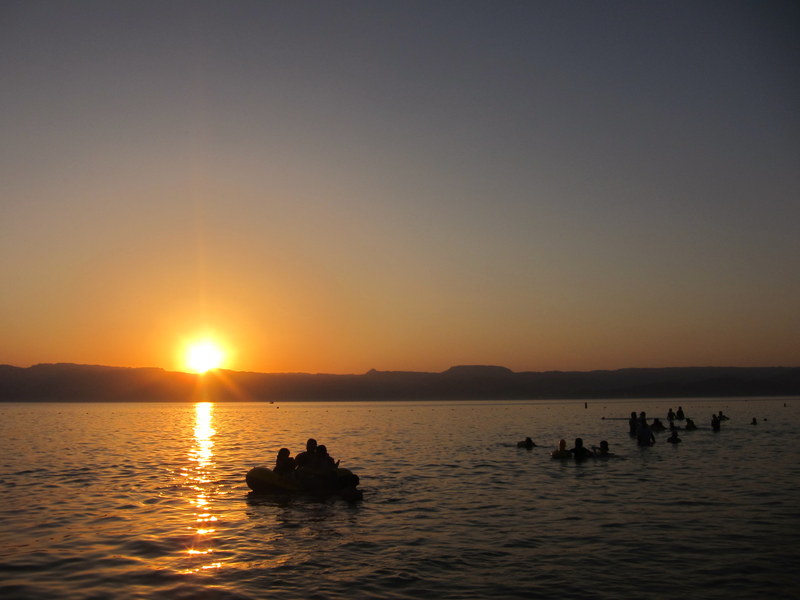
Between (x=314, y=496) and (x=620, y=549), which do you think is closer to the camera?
(x=620, y=549)

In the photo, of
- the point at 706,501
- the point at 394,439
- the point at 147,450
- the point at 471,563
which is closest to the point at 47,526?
the point at 471,563

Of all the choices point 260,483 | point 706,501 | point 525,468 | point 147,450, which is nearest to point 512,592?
point 706,501

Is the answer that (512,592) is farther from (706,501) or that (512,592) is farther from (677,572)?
(706,501)

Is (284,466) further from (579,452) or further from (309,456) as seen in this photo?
(579,452)

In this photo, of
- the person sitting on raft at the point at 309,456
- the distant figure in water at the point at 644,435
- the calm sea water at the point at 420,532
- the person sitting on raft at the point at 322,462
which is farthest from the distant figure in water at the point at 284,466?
the distant figure in water at the point at 644,435

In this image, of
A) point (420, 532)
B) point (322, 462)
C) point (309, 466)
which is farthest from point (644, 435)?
point (420, 532)

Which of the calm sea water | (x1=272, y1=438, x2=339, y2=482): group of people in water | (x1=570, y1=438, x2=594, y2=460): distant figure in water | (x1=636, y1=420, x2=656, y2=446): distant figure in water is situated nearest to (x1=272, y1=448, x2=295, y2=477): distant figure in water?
(x1=272, y1=438, x2=339, y2=482): group of people in water

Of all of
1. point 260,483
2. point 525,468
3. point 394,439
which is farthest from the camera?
point 394,439

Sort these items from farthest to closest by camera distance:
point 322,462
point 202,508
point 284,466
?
point 284,466 < point 322,462 < point 202,508

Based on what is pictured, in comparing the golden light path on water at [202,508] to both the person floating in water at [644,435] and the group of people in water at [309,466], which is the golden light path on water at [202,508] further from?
the person floating in water at [644,435]

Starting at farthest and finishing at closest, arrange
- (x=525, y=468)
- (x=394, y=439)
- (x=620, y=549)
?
(x=394, y=439), (x=525, y=468), (x=620, y=549)

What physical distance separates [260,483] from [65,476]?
1276cm

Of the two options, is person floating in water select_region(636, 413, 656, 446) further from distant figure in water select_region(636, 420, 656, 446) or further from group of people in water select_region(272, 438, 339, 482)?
group of people in water select_region(272, 438, 339, 482)

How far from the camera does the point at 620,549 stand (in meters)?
16.9
